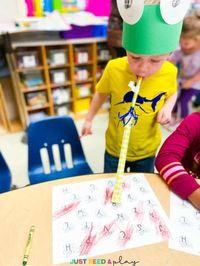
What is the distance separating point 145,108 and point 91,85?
1.40 metres

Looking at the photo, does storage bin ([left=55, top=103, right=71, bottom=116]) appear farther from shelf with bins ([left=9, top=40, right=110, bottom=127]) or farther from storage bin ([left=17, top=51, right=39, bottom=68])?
storage bin ([left=17, top=51, right=39, bottom=68])

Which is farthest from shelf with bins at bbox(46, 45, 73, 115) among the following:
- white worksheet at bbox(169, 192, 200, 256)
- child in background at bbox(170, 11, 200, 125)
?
white worksheet at bbox(169, 192, 200, 256)

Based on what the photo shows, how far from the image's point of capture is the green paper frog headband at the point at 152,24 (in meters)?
0.58

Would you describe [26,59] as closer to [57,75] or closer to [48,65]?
[48,65]

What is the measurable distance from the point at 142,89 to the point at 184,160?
11.9 inches

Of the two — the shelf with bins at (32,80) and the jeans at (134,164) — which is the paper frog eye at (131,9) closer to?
the jeans at (134,164)

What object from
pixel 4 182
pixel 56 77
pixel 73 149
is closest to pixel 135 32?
pixel 73 149

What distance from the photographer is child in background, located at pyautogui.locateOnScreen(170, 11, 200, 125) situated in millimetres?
1710

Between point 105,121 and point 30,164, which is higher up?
point 30,164

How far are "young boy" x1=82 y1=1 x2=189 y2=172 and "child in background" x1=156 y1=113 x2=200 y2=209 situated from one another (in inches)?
3.8

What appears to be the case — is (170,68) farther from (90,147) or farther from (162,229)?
(90,147)

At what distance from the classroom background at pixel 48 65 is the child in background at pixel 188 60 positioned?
349 mm

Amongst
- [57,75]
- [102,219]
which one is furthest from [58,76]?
[102,219]

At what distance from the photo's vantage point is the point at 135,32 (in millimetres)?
634
